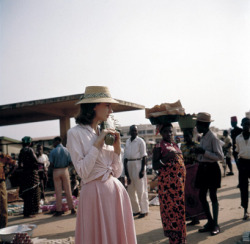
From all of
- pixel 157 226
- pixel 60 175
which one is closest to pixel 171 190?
pixel 157 226

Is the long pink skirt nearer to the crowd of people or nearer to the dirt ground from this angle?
the crowd of people

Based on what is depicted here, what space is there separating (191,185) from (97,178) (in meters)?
3.69

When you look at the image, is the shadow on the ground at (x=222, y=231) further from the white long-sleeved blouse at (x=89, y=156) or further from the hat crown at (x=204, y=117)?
the white long-sleeved blouse at (x=89, y=156)

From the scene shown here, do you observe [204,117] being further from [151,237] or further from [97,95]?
[97,95]

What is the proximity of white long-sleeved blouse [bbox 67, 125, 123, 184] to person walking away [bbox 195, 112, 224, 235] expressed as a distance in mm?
2635

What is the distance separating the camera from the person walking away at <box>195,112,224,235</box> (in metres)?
4.77

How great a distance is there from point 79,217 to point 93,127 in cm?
80

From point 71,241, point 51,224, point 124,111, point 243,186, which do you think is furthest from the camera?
point 124,111

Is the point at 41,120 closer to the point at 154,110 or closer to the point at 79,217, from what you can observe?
the point at 154,110

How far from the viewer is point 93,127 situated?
8.25ft

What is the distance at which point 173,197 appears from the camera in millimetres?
3812

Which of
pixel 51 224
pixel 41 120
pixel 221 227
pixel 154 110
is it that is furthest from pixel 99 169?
pixel 41 120

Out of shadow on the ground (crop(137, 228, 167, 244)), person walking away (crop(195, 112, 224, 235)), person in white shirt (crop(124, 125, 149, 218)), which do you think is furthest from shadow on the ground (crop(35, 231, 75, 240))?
person walking away (crop(195, 112, 224, 235))

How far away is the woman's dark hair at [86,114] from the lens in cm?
246
